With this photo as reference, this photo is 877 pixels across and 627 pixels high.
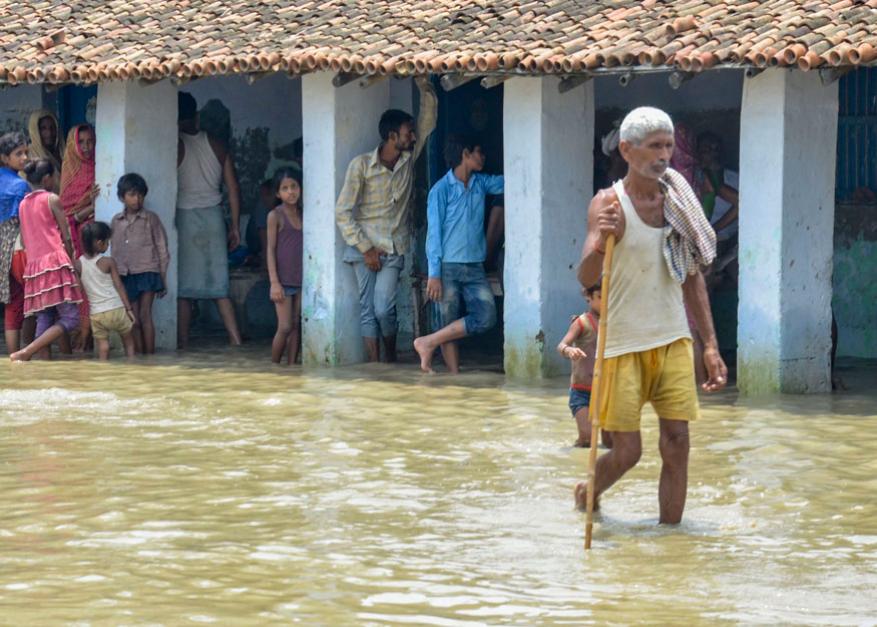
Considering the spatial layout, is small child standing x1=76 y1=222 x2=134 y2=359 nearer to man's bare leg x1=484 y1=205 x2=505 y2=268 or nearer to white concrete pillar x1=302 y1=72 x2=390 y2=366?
white concrete pillar x1=302 y1=72 x2=390 y2=366

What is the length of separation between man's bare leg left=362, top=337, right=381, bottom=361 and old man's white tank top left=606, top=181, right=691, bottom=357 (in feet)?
21.8

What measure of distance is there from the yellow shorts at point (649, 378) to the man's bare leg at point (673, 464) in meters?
0.06

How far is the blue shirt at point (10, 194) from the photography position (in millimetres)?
14672

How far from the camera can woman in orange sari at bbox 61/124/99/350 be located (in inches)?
613

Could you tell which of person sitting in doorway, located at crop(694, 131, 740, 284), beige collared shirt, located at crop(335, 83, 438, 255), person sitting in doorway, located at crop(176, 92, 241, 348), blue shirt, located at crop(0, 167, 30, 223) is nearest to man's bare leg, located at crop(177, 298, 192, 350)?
person sitting in doorway, located at crop(176, 92, 241, 348)

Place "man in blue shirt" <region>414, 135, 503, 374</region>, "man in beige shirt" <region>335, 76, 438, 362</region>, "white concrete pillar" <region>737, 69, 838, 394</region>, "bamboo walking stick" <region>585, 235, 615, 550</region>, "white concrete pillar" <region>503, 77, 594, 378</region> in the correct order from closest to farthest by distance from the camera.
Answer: "bamboo walking stick" <region>585, 235, 615, 550</region>, "white concrete pillar" <region>737, 69, 838, 394</region>, "white concrete pillar" <region>503, 77, 594, 378</region>, "man in blue shirt" <region>414, 135, 503, 374</region>, "man in beige shirt" <region>335, 76, 438, 362</region>

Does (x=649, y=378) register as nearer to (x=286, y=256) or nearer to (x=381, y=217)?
(x=381, y=217)

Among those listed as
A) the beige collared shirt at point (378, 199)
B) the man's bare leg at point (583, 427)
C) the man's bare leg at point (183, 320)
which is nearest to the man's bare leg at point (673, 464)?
the man's bare leg at point (583, 427)

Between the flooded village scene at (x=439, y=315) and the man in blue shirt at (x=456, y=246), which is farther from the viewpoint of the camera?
the man in blue shirt at (x=456, y=246)

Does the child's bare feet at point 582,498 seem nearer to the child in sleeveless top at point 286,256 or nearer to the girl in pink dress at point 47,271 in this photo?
the child in sleeveless top at point 286,256

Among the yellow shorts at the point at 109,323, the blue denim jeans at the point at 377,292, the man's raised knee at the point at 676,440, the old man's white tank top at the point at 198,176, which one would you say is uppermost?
the old man's white tank top at the point at 198,176

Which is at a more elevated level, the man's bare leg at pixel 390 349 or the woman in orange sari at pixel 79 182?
the woman in orange sari at pixel 79 182

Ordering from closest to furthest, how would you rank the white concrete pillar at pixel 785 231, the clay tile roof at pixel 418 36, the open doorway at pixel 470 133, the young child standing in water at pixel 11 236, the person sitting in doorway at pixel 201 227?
1. the clay tile roof at pixel 418 36
2. the white concrete pillar at pixel 785 231
3. the young child standing in water at pixel 11 236
4. the open doorway at pixel 470 133
5. the person sitting in doorway at pixel 201 227

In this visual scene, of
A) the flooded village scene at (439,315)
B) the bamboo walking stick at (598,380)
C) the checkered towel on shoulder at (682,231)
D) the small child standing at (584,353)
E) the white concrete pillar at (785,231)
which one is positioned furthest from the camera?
the white concrete pillar at (785,231)
